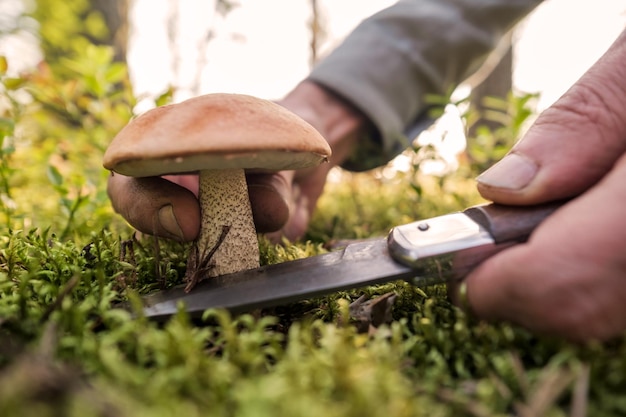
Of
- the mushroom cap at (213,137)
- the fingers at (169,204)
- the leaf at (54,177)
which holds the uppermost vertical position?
the mushroom cap at (213,137)

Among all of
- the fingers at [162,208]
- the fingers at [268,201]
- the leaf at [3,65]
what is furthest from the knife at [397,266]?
the leaf at [3,65]

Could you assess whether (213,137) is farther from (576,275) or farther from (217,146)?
(576,275)

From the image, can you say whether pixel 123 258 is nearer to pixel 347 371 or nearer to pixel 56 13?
pixel 347 371

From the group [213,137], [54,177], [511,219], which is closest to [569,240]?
[511,219]

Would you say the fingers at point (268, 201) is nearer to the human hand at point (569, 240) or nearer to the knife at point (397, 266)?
the knife at point (397, 266)

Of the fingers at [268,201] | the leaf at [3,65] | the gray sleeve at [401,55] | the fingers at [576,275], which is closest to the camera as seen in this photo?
the fingers at [576,275]

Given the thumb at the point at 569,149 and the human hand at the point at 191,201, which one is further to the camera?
the human hand at the point at 191,201

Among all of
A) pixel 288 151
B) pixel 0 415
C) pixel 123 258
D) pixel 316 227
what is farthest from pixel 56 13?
pixel 0 415
